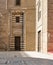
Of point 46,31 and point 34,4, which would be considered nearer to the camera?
point 46,31

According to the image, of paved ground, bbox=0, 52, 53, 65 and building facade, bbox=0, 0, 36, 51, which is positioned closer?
paved ground, bbox=0, 52, 53, 65

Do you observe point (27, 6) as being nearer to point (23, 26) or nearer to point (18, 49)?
point (23, 26)

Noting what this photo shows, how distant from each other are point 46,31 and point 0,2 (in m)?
12.3

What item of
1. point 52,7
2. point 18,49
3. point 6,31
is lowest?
point 18,49

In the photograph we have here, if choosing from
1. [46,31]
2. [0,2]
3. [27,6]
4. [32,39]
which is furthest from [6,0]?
[46,31]

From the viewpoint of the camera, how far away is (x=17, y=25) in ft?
116

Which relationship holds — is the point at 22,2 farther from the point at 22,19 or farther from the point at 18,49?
the point at 18,49

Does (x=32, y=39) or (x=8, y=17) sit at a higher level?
(x=8, y=17)

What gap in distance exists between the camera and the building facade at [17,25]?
114ft

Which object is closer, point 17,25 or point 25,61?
point 25,61

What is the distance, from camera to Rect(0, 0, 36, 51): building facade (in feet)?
114

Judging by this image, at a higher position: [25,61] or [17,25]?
[17,25]

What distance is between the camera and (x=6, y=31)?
35656 mm

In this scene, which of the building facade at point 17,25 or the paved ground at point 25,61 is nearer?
the paved ground at point 25,61
